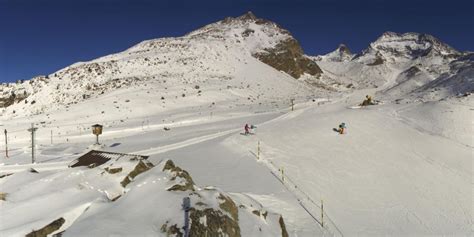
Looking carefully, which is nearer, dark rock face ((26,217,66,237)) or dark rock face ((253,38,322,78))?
dark rock face ((26,217,66,237))

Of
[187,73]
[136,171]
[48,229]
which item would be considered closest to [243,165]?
[136,171]

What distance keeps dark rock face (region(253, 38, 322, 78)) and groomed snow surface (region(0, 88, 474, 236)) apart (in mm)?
79122

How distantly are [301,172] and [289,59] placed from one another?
107 meters

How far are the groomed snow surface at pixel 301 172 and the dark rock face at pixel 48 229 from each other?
20 cm

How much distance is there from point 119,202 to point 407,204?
47.5 feet

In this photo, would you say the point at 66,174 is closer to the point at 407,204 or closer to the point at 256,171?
the point at 256,171

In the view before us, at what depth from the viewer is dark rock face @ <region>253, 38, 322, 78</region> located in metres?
122

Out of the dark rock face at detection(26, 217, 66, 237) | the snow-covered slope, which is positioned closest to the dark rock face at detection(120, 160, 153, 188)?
the snow-covered slope

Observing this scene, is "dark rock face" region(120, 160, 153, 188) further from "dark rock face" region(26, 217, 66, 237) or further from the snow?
"dark rock face" region(26, 217, 66, 237)

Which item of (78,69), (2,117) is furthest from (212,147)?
(78,69)

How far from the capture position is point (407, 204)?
19062mm

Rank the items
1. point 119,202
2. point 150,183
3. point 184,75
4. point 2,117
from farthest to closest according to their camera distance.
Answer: point 184,75
point 2,117
point 150,183
point 119,202

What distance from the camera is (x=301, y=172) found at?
74.5ft

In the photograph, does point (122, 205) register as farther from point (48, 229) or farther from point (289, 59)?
point (289, 59)
